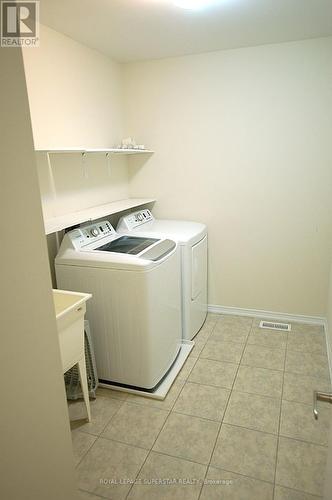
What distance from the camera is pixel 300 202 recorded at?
111 inches

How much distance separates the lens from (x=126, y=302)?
206cm

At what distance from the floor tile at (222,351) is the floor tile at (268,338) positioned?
0.52 ft

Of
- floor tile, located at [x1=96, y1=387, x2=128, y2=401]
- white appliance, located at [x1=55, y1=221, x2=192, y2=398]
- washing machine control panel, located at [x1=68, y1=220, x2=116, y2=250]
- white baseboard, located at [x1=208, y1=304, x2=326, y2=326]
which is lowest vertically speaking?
floor tile, located at [x1=96, y1=387, x2=128, y2=401]

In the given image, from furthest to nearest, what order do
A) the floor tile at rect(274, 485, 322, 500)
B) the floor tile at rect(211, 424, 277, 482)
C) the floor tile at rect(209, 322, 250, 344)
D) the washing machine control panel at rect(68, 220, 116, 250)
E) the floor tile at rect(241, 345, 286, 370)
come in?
the floor tile at rect(209, 322, 250, 344) < the floor tile at rect(241, 345, 286, 370) < the washing machine control panel at rect(68, 220, 116, 250) < the floor tile at rect(211, 424, 277, 482) < the floor tile at rect(274, 485, 322, 500)

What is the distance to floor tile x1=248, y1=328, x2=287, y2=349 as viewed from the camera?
2.73m

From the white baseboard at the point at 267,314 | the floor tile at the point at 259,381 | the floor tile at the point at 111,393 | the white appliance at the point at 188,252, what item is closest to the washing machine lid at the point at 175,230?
the white appliance at the point at 188,252

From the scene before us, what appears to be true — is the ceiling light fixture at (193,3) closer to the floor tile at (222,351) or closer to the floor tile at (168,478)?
the floor tile at (222,351)

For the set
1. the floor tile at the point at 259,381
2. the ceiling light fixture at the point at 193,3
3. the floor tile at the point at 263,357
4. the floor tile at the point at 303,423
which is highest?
the ceiling light fixture at the point at 193,3

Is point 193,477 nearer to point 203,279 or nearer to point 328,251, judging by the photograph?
point 203,279

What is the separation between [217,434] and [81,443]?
2.55ft

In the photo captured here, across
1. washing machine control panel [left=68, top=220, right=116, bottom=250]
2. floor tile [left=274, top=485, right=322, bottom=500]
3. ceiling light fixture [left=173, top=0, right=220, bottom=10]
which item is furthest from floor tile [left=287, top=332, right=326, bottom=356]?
ceiling light fixture [left=173, top=0, right=220, bottom=10]

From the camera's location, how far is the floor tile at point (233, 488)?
150cm

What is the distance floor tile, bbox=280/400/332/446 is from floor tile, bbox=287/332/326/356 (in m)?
0.66

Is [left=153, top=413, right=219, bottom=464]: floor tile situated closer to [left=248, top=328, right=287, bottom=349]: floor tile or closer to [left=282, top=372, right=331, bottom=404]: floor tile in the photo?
[left=282, top=372, right=331, bottom=404]: floor tile
